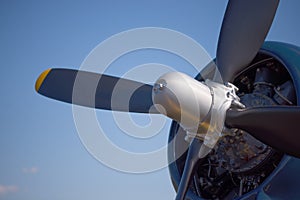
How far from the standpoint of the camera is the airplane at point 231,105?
5637 millimetres

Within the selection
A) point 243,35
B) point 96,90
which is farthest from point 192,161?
point 243,35

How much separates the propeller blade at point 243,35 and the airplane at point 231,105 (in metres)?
0.01

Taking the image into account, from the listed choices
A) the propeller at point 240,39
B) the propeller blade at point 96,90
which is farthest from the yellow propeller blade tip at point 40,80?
the propeller at point 240,39

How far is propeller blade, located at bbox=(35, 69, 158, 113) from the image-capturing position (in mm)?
7030

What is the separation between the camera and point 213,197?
25.8ft

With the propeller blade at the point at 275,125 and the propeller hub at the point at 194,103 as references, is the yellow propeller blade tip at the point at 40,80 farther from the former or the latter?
the propeller blade at the point at 275,125

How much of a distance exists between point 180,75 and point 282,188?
6.68 feet

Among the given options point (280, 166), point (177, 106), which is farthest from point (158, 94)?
point (280, 166)

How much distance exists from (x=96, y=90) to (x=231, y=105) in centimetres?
219

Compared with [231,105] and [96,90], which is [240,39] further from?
[96,90]

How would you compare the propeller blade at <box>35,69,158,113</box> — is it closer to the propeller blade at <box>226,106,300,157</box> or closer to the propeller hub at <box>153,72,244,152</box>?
the propeller hub at <box>153,72,244,152</box>

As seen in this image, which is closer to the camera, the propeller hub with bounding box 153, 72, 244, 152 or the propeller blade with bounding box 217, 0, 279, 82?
the propeller hub with bounding box 153, 72, 244, 152

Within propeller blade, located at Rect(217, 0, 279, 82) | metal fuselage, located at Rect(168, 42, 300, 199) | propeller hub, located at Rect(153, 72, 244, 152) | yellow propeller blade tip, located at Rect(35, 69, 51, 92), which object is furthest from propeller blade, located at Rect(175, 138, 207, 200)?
yellow propeller blade tip, located at Rect(35, 69, 51, 92)

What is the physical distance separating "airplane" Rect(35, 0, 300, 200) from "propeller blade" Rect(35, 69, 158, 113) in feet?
0.05
